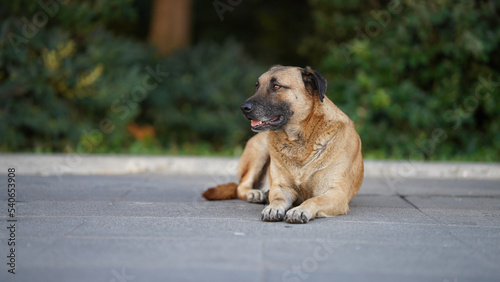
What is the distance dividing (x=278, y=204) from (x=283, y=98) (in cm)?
104

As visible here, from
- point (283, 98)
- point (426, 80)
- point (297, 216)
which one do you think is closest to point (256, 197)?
point (283, 98)

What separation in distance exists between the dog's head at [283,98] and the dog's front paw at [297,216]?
0.95 meters

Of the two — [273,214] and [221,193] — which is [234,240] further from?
[221,193]

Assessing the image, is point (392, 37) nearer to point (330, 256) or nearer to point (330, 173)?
point (330, 173)

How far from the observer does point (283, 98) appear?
17.4 feet

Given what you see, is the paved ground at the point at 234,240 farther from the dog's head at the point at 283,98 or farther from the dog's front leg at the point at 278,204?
the dog's head at the point at 283,98

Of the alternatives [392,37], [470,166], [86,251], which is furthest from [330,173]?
[392,37]

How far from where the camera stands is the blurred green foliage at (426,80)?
10266 millimetres

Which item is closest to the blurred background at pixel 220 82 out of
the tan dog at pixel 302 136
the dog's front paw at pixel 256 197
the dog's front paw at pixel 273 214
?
the dog's front paw at pixel 256 197

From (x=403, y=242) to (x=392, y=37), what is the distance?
774 centimetres

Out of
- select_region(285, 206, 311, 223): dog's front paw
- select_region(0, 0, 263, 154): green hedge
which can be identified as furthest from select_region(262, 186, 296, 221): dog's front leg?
select_region(0, 0, 263, 154): green hedge

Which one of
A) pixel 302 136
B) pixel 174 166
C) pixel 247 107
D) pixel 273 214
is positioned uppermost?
pixel 247 107

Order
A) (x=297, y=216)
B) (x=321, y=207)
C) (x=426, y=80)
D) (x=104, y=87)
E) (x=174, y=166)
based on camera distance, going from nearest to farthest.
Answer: (x=297, y=216), (x=321, y=207), (x=174, y=166), (x=104, y=87), (x=426, y=80)

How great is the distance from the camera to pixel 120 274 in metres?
3.05
